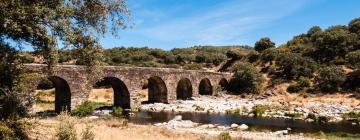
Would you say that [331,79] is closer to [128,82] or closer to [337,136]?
[128,82]

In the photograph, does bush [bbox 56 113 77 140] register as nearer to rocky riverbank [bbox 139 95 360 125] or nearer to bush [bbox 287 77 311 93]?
rocky riverbank [bbox 139 95 360 125]

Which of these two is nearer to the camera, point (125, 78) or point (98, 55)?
point (98, 55)

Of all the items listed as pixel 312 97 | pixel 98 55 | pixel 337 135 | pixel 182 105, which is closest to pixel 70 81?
pixel 182 105

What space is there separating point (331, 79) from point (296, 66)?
1000 cm

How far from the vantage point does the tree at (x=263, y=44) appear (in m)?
87.6

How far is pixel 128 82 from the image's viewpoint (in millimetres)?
42438

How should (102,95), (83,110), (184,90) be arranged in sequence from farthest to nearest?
(184,90) → (102,95) → (83,110)

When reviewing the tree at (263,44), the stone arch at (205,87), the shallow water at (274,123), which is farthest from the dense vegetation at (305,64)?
the shallow water at (274,123)

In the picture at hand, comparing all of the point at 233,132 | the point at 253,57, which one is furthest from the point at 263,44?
the point at 233,132

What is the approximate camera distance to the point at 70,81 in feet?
114

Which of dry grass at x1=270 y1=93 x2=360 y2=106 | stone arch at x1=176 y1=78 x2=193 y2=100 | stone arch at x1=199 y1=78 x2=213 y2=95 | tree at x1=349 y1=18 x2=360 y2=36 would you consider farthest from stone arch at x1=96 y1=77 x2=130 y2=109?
tree at x1=349 y1=18 x2=360 y2=36

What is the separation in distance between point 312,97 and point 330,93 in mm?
3021

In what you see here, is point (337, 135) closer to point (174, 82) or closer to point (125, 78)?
point (125, 78)

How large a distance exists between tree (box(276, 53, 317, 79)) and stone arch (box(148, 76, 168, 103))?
24304mm
